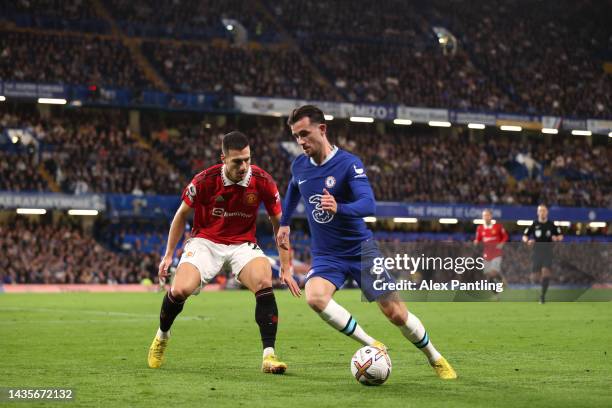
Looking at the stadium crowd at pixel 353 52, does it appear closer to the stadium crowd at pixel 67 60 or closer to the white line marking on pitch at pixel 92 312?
the stadium crowd at pixel 67 60

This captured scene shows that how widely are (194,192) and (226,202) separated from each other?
395 millimetres

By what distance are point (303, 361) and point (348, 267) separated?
2.32 m

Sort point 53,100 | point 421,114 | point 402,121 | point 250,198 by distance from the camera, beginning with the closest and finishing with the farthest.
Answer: point 250,198 < point 53,100 < point 402,121 < point 421,114

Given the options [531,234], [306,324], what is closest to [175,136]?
[531,234]

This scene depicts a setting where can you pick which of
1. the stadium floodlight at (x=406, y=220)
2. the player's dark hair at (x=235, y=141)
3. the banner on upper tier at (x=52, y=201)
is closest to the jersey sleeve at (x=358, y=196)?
the player's dark hair at (x=235, y=141)

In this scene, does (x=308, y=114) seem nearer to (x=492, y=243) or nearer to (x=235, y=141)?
(x=235, y=141)

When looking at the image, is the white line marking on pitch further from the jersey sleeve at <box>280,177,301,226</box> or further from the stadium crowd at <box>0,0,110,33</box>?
the stadium crowd at <box>0,0,110,33</box>

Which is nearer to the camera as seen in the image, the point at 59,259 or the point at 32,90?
the point at 59,259

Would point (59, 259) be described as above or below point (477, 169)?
below

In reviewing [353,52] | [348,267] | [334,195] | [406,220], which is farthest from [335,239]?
[353,52]

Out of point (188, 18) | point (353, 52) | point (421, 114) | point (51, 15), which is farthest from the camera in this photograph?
point (353, 52)

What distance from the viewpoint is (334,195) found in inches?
371

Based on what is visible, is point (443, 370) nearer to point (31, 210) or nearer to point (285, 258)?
point (285, 258)

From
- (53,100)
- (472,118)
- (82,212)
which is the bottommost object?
(82,212)
